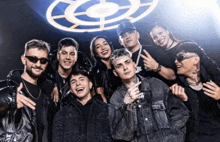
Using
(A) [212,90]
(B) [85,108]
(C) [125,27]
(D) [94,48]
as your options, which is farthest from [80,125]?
(A) [212,90]

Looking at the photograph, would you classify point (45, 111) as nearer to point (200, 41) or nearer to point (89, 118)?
point (89, 118)

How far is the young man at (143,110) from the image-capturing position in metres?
2.09

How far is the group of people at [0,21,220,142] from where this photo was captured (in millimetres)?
2150

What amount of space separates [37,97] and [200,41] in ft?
7.10

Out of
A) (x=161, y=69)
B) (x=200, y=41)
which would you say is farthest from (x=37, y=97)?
(x=200, y=41)

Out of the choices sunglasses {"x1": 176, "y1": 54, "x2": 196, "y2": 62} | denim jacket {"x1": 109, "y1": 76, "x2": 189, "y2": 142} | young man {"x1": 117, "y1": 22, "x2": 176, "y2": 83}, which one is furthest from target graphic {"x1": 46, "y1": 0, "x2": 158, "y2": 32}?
denim jacket {"x1": 109, "y1": 76, "x2": 189, "y2": 142}

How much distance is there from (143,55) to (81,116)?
3.60 ft

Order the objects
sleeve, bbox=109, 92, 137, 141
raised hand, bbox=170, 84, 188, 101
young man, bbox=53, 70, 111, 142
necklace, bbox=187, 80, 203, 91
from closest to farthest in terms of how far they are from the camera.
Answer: sleeve, bbox=109, 92, 137, 141
young man, bbox=53, 70, 111, 142
raised hand, bbox=170, 84, 188, 101
necklace, bbox=187, 80, 203, 91

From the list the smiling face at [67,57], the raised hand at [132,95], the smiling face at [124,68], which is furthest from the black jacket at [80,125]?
the smiling face at [67,57]

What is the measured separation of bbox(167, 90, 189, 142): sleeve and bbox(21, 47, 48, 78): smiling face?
5.17ft

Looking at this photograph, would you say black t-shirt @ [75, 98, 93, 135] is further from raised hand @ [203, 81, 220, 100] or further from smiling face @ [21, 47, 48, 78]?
raised hand @ [203, 81, 220, 100]

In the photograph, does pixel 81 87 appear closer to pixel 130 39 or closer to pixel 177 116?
pixel 130 39

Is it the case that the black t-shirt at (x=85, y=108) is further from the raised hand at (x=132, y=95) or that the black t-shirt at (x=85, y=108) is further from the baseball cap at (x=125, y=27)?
the baseball cap at (x=125, y=27)

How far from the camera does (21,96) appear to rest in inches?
86.1
